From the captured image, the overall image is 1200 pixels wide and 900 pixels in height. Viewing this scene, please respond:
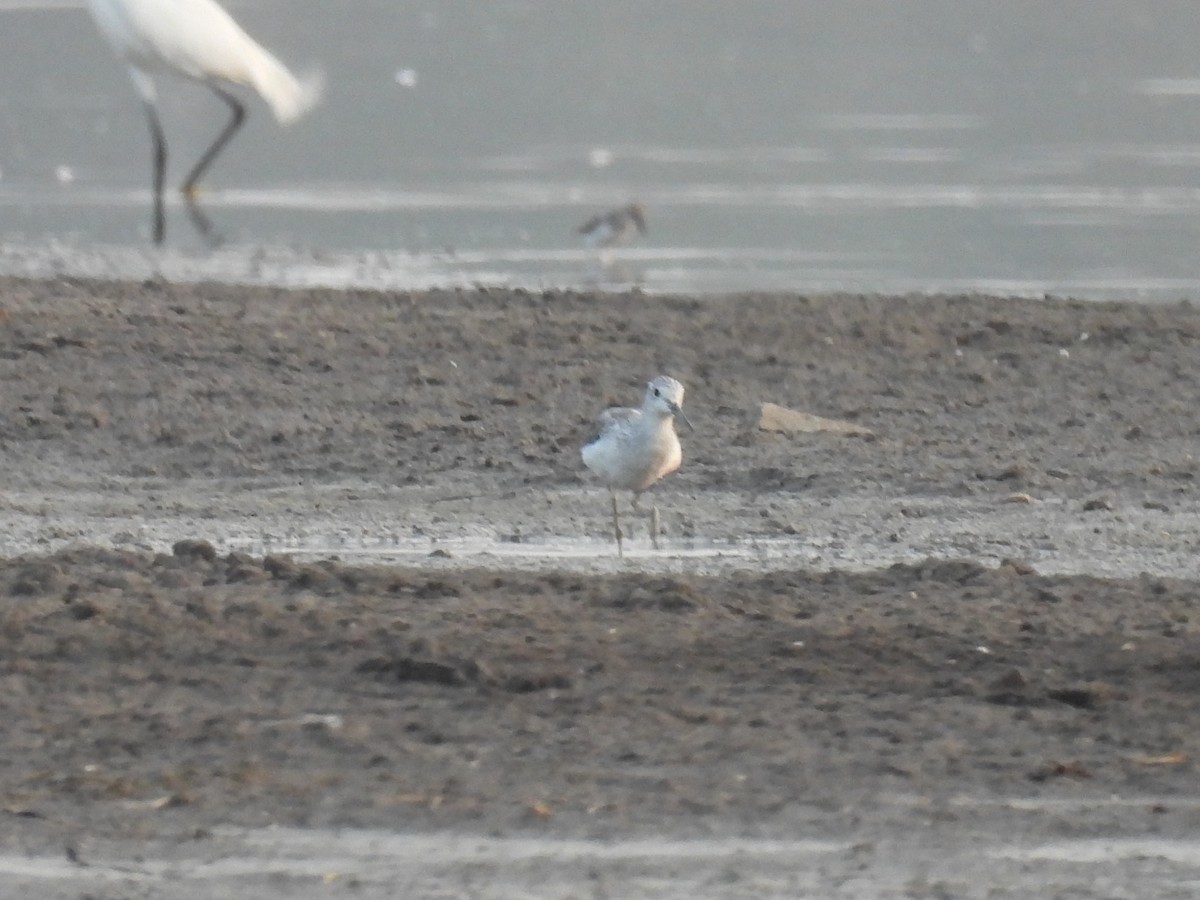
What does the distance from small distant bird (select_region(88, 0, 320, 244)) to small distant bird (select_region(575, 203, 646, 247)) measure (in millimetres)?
3455

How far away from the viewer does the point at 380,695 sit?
6316mm

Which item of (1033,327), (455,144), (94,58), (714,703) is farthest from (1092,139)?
(714,703)

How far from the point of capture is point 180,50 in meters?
18.7

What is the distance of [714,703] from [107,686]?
1449mm

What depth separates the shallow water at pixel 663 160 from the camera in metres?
15.4

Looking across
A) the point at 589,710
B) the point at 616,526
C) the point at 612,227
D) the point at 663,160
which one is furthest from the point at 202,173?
the point at 589,710

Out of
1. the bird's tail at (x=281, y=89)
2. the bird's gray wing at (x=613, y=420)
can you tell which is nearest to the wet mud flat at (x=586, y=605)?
the bird's gray wing at (x=613, y=420)

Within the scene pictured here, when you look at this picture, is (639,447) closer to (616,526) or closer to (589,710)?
(616,526)

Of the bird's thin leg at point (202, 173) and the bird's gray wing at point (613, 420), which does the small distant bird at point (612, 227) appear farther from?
the bird's gray wing at point (613, 420)

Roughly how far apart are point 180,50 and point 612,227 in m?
4.53

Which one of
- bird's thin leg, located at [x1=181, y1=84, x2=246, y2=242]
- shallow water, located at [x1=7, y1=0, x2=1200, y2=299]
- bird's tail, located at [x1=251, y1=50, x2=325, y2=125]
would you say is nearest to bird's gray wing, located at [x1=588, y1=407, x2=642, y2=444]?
shallow water, located at [x1=7, y1=0, x2=1200, y2=299]

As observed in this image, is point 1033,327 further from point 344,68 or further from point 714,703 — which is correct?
point 344,68

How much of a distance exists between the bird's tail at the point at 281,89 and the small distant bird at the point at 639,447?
37.1 ft

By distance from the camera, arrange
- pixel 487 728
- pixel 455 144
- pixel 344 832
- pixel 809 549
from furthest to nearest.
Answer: pixel 455 144, pixel 809 549, pixel 487 728, pixel 344 832
